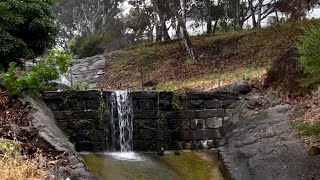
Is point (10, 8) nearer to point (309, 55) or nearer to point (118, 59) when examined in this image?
point (309, 55)

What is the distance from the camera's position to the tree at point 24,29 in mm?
11875

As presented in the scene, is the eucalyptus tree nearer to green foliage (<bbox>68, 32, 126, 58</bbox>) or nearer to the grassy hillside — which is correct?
green foliage (<bbox>68, 32, 126, 58</bbox>)

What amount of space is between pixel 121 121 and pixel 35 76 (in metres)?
2.63

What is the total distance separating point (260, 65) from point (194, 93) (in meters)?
4.48

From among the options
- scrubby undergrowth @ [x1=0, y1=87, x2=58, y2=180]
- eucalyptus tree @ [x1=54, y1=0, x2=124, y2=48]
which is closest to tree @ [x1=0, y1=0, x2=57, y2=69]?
scrubby undergrowth @ [x1=0, y1=87, x2=58, y2=180]

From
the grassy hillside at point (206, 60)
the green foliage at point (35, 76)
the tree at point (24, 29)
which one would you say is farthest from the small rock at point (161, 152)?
the tree at point (24, 29)

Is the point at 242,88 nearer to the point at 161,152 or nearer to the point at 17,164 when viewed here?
the point at 161,152

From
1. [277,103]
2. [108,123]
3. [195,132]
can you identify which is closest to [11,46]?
[108,123]

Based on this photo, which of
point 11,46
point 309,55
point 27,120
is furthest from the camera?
point 11,46

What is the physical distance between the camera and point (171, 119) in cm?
1096

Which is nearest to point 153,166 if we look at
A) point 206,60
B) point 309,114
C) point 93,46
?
point 309,114

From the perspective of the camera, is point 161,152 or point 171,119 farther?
point 171,119

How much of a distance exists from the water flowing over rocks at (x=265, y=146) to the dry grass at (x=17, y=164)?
358 centimetres

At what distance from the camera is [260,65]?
14.5m
